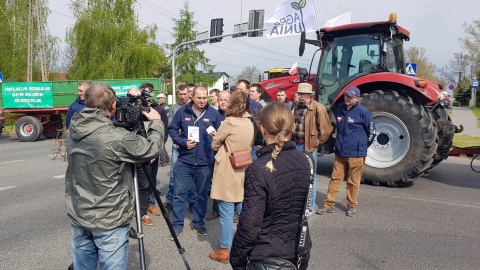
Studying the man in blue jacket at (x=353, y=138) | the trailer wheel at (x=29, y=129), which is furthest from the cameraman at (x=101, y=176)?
the trailer wheel at (x=29, y=129)

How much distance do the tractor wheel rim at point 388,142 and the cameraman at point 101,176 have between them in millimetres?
5627

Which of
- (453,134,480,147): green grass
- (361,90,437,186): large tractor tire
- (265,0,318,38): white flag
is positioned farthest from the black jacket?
(453,134,480,147): green grass

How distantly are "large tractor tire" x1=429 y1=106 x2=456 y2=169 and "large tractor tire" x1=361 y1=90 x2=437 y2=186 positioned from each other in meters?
0.53

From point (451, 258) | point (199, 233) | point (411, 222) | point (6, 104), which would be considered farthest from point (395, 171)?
point (6, 104)

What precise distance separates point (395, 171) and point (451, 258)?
3.09 m

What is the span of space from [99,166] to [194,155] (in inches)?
94.3

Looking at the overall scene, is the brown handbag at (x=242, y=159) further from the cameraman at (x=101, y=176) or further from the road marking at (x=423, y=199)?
the road marking at (x=423, y=199)

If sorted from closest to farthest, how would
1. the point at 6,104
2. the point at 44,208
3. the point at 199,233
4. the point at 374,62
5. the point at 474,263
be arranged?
1. the point at 474,263
2. the point at 199,233
3. the point at 44,208
4. the point at 374,62
5. the point at 6,104

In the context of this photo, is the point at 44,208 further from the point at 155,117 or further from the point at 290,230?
the point at 290,230

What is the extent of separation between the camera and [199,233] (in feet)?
17.0

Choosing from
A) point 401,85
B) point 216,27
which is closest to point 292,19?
point 401,85

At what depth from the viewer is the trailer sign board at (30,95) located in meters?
16.4

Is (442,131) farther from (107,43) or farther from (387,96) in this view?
(107,43)

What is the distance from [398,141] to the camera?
24.7 ft
